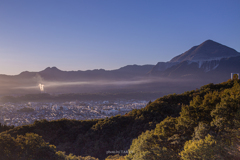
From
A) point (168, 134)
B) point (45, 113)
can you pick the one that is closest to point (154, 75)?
point (45, 113)

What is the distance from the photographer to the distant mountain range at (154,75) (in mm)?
106806

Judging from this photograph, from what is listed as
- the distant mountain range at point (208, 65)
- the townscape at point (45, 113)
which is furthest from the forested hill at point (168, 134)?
the distant mountain range at point (208, 65)

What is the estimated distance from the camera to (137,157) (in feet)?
18.4

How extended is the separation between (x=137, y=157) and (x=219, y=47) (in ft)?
596

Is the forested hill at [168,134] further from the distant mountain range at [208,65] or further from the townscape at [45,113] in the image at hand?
the distant mountain range at [208,65]

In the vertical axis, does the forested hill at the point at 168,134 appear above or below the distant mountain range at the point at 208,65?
below

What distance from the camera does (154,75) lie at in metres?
158

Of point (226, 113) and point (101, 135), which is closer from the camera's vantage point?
point (226, 113)

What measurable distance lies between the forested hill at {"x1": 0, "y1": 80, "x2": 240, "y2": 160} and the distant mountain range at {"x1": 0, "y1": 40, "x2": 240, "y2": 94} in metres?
80.4

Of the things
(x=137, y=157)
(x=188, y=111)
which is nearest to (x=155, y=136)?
(x=137, y=157)

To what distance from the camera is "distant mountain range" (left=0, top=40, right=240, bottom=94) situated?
4205 inches

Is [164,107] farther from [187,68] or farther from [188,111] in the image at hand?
[187,68]

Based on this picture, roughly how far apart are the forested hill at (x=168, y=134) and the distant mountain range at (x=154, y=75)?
80360mm

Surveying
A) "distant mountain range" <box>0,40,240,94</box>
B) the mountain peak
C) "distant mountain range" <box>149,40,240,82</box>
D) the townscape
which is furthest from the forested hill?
the mountain peak
